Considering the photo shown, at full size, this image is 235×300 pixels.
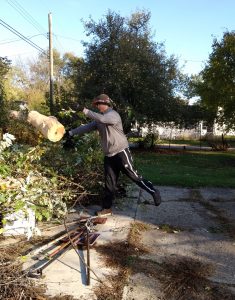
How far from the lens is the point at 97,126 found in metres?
6.15

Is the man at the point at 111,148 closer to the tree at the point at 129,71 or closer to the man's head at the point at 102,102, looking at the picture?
the man's head at the point at 102,102

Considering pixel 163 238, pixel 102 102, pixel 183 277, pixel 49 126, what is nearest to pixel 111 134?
pixel 102 102

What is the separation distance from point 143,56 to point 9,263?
19560 millimetres

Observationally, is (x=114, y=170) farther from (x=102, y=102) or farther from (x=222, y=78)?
(x=222, y=78)

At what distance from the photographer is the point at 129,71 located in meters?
→ 21.1

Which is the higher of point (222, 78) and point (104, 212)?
point (222, 78)

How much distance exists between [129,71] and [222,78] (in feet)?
16.9

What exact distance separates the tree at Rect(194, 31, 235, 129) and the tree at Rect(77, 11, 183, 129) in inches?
120

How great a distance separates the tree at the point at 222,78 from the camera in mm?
17969

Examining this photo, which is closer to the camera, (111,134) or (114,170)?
(111,134)

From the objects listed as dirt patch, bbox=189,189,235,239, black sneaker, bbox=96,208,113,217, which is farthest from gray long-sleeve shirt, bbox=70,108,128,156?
dirt patch, bbox=189,189,235,239

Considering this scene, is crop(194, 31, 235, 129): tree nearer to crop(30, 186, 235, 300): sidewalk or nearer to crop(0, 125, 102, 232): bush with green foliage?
crop(30, 186, 235, 300): sidewalk

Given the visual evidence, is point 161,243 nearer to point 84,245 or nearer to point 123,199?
point 84,245

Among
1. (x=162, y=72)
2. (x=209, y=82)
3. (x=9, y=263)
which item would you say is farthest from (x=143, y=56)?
(x=9, y=263)
